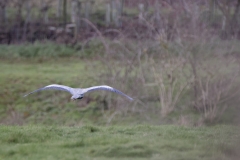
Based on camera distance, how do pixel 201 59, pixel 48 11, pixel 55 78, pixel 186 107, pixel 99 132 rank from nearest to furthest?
1. pixel 99 132
2. pixel 201 59
3. pixel 186 107
4. pixel 55 78
5. pixel 48 11

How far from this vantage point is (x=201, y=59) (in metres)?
14.9

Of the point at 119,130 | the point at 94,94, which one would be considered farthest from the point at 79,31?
the point at 119,130

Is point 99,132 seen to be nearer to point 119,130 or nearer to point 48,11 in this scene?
point 119,130

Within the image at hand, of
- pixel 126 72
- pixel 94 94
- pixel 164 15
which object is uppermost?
pixel 164 15

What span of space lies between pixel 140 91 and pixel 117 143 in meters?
7.87

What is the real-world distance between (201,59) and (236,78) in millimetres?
1103

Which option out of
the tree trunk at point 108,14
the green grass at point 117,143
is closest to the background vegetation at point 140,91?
the green grass at point 117,143

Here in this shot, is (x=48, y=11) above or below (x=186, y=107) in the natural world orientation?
above

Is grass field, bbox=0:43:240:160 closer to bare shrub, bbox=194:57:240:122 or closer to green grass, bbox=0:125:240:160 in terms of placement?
green grass, bbox=0:125:240:160

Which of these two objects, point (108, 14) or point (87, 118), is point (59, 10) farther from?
point (87, 118)

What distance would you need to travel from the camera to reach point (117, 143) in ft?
26.7

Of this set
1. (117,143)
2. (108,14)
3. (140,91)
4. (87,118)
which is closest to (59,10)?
(108,14)

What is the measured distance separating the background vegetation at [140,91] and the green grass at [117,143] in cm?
2

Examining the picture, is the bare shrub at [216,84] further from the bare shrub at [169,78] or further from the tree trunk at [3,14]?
the tree trunk at [3,14]
